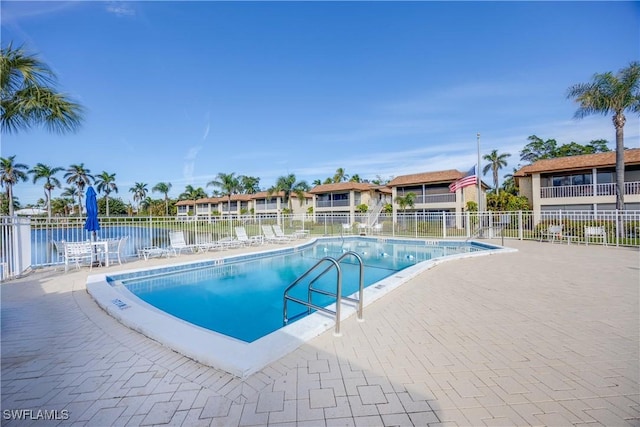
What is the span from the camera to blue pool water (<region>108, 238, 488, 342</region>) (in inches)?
214

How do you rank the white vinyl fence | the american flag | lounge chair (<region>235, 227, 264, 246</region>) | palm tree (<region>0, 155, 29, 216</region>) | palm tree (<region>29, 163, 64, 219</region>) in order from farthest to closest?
palm tree (<region>29, 163, 64, 219</region>) → palm tree (<region>0, 155, 29, 216</region>) → the american flag → lounge chair (<region>235, 227, 264, 246</region>) → the white vinyl fence

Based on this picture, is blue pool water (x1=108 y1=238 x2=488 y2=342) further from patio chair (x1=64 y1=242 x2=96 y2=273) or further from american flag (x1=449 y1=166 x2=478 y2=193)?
american flag (x1=449 y1=166 x2=478 y2=193)

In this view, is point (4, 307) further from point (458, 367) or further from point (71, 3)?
point (71, 3)

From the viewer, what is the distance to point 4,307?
4.89 m

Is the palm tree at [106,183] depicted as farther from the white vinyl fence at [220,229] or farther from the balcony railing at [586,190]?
the balcony railing at [586,190]

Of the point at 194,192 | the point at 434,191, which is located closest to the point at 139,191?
the point at 194,192

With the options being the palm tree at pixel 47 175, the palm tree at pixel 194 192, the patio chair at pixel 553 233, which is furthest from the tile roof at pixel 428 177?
the palm tree at pixel 47 175

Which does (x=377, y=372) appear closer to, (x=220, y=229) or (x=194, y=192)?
(x=220, y=229)

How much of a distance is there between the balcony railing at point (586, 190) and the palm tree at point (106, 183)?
2536 inches

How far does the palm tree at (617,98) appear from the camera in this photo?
15.5m

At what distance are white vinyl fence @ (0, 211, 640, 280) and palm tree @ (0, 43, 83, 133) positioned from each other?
2948 millimetres

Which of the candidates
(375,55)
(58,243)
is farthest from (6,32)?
(375,55)

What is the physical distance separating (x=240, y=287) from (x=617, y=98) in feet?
73.1

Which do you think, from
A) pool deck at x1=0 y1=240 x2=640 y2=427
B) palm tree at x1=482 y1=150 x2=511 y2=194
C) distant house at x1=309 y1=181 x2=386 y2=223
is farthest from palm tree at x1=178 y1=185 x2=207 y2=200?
pool deck at x1=0 y1=240 x2=640 y2=427
